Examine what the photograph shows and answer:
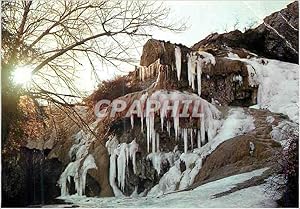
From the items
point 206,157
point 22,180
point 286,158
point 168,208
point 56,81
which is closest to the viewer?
point 286,158

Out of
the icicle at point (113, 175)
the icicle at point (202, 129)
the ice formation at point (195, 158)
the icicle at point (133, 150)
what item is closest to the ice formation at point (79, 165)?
the icicle at point (113, 175)

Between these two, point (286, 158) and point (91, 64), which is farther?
point (91, 64)

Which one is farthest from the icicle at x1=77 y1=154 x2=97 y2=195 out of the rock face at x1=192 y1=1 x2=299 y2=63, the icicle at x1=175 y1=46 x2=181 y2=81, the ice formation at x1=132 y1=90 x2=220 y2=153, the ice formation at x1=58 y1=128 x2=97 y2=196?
the rock face at x1=192 y1=1 x2=299 y2=63

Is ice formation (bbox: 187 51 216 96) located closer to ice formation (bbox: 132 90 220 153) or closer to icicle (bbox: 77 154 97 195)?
ice formation (bbox: 132 90 220 153)

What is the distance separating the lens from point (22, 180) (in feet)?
22.1

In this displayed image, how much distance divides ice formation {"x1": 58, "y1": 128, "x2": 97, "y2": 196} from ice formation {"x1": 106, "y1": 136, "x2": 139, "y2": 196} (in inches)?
12.3

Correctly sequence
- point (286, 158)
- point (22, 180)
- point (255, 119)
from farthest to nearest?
point (22, 180) < point (255, 119) < point (286, 158)

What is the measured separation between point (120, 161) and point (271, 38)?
479cm

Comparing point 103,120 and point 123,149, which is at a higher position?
point 103,120

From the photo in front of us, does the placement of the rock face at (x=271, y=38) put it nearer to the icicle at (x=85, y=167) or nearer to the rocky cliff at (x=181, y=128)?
the rocky cliff at (x=181, y=128)

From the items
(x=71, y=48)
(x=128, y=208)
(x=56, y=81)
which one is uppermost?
(x=71, y=48)

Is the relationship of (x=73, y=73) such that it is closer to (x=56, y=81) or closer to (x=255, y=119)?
(x=56, y=81)

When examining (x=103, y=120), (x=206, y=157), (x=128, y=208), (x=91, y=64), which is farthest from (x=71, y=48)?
(x=103, y=120)

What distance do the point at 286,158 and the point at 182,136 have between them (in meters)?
2.78
